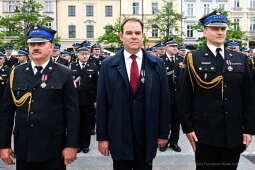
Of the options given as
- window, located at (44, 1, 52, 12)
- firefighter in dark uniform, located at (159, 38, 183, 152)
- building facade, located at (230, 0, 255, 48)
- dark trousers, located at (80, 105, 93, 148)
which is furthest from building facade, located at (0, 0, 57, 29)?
firefighter in dark uniform, located at (159, 38, 183, 152)

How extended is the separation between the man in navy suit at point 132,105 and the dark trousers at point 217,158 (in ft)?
1.85

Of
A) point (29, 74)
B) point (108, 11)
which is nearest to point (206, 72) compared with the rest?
point (29, 74)

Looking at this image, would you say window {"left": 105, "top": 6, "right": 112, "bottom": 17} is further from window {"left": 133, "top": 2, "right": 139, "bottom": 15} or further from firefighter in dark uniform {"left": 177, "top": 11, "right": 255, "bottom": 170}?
firefighter in dark uniform {"left": 177, "top": 11, "right": 255, "bottom": 170}

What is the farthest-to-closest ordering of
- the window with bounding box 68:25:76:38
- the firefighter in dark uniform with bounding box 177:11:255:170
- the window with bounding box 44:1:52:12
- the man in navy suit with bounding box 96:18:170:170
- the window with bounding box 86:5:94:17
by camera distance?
the window with bounding box 68:25:76:38, the window with bounding box 86:5:94:17, the window with bounding box 44:1:52:12, the firefighter in dark uniform with bounding box 177:11:255:170, the man in navy suit with bounding box 96:18:170:170

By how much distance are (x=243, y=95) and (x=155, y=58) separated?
1140mm

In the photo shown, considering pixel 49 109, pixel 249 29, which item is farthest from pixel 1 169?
pixel 249 29

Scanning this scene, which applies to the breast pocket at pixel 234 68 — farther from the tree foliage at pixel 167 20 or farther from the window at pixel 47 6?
the window at pixel 47 6

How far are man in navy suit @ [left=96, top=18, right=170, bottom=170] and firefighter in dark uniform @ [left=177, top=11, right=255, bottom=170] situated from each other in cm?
39

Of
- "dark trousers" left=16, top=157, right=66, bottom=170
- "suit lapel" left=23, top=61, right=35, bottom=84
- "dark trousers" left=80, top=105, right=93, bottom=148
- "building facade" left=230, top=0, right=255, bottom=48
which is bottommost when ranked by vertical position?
"dark trousers" left=80, top=105, right=93, bottom=148

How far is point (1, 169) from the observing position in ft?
16.0

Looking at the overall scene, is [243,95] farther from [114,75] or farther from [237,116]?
[114,75]

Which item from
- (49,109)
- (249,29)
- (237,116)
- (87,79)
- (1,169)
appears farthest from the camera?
(249,29)

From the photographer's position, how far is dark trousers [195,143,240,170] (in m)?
3.15

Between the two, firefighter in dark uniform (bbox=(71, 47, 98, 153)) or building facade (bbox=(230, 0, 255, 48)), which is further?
building facade (bbox=(230, 0, 255, 48))
